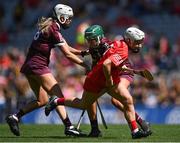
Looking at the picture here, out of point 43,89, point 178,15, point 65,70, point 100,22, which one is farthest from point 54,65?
point 43,89

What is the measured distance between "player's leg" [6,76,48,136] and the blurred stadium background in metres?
5.87

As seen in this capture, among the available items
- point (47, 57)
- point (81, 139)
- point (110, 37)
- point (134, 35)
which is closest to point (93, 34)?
point (134, 35)

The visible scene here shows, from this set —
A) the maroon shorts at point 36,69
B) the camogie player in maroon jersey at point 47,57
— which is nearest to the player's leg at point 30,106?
the camogie player in maroon jersey at point 47,57

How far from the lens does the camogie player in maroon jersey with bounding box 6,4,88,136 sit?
49.8 ft

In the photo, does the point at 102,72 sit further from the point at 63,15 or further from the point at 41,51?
the point at 63,15

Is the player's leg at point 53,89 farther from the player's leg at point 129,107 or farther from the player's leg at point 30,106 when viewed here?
the player's leg at point 129,107

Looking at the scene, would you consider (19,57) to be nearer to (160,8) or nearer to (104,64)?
(160,8)

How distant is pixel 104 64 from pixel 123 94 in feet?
2.07

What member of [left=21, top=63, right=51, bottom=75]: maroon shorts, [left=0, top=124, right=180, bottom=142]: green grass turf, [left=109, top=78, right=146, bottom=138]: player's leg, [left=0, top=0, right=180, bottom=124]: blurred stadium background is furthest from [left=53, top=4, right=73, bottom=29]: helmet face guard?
[left=0, top=0, right=180, bottom=124]: blurred stadium background

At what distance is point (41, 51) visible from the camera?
15.3 meters

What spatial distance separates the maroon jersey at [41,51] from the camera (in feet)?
50.0

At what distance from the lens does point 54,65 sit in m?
26.1

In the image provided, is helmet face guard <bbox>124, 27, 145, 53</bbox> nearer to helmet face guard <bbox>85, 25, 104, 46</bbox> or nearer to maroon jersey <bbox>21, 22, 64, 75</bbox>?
helmet face guard <bbox>85, 25, 104, 46</bbox>

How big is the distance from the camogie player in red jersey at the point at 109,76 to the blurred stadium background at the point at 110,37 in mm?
6750
